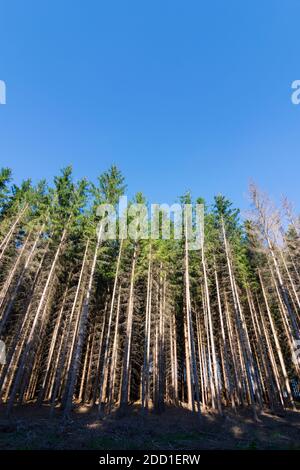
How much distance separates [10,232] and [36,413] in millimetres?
12787

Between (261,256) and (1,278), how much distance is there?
2433 cm

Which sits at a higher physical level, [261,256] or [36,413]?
[261,256]

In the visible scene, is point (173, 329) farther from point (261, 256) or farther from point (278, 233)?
point (278, 233)

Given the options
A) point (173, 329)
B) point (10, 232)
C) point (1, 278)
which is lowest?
point (173, 329)

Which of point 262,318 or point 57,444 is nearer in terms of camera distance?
point 57,444

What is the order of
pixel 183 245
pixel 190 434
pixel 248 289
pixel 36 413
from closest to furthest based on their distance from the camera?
pixel 190 434, pixel 36 413, pixel 183 245, pixel 248 289

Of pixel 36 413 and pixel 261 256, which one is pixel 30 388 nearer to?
pixel 36 413

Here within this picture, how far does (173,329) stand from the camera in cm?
2373

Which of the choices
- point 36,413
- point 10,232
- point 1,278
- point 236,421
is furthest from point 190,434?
point 1,278
